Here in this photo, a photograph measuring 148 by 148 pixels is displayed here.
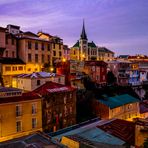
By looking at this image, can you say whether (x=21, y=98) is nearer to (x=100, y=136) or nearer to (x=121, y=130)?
(x=100, y=136)

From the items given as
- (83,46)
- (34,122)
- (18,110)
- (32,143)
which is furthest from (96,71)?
(32,143)

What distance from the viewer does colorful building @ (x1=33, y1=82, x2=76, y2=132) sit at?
3562cm

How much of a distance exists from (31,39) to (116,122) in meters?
29.6

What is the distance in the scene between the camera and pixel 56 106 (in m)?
37.2

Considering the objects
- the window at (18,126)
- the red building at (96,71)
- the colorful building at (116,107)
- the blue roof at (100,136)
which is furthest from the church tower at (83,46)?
the blue roof at (100,136)

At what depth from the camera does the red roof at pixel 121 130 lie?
28.9 meters

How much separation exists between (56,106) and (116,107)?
14.9 meters

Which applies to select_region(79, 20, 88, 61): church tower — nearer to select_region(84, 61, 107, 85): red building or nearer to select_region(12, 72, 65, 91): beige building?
select_region(84, 61, 107, 85): red building

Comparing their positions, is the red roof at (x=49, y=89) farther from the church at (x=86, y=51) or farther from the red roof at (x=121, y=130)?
the church at (x=86, y=51)

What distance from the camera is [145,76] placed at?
3265 inches

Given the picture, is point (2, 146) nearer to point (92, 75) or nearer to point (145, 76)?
point (92, 75)

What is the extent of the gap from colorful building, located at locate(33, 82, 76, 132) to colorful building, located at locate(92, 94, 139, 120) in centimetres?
759

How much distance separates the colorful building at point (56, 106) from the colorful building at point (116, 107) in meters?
7.59

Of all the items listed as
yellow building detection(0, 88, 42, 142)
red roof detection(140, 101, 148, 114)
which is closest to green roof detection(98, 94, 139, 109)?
red roof detection(140, 101, 148, 114)
